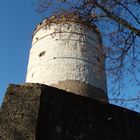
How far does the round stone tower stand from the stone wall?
18.9ft

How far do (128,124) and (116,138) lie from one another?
432mm

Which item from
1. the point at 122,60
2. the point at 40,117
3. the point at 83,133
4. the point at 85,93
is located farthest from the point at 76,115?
the point at 85,93

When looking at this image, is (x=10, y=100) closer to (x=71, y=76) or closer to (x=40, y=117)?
(x=40, y=117)

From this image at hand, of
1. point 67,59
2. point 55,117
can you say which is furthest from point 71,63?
point 55,117

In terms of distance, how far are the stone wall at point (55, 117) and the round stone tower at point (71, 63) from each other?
227 inches

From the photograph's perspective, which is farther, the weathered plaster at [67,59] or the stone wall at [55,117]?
the weathered plaster at [67,59]

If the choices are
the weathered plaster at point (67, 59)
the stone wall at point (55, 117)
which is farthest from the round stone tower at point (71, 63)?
the stone wall at point (55, 117)

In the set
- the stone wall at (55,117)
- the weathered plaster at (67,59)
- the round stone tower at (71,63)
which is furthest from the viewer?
the weathered plaster at (67,59)

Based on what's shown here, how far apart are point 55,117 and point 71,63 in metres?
7.08

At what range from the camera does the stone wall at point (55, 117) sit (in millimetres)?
4570

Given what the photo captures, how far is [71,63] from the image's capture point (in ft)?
39.0

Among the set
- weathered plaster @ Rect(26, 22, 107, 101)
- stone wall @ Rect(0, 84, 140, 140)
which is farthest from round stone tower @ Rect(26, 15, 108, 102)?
stone wall @ Rect(0, 84, 140, 140)

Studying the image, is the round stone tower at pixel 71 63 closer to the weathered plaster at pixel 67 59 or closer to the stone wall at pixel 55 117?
the weathered plaster at pixel 67 59

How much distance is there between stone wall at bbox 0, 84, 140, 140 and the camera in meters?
4.57
